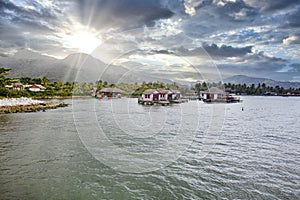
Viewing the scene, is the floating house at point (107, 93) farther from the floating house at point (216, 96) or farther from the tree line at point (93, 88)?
the floating house at point (216, 96)

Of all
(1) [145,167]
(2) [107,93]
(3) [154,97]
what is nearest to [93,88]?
(2) [107,93]

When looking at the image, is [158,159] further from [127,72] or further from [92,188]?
[127,72]

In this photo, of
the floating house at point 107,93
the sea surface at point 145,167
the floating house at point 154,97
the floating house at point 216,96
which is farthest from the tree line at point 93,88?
the sea surface at point 145,167

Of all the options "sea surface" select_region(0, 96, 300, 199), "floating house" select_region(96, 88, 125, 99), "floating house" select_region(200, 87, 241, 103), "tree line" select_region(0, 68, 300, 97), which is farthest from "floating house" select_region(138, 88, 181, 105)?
"sea surface" select_region(0, 96, 300, 199)

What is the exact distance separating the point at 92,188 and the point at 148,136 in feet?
24.4

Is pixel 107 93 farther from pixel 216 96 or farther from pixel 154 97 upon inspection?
pixel 216 96

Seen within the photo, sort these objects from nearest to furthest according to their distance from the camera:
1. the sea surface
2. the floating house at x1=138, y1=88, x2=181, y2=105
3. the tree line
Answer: the sea surface < the tree line < the floating house at x1=138, y1=88, x2=181, y2=105

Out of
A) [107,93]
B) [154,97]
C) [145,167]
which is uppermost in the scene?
[107,93]

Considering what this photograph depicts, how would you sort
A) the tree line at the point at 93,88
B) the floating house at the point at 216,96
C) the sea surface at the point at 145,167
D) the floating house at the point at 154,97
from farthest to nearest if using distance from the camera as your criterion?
the floating house at the point at 216,96 < the floating house at the point at 154,97 < the tree line at the point at 93,88 < the sea surface at the point at 145,167

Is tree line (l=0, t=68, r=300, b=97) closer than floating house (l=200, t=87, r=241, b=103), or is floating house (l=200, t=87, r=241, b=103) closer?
tree line (l=0, t=68, r=300, b=97)

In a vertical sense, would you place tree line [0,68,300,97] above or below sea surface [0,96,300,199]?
above

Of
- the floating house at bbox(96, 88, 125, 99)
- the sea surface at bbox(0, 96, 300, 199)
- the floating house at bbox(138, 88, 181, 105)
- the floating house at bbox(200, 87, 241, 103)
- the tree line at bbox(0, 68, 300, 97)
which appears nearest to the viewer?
the sea surface at bbox(0, 96, 300, 199)

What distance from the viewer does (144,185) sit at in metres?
6.89

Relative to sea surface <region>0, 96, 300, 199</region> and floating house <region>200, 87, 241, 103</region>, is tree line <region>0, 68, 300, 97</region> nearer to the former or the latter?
floating house <region>200, 87, 241, 103</region>
